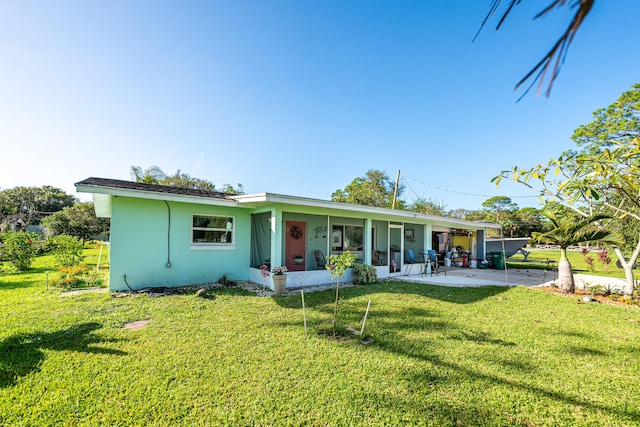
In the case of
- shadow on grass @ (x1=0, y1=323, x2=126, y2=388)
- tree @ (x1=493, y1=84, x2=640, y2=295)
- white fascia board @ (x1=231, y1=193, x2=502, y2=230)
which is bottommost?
shadow on grass @ (x1=0, y1=323, x2=126, y2=388)

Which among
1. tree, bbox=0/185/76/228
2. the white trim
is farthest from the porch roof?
tree, bbox=0/185/76/228

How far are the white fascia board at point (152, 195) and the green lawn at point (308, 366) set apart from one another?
2.65 metres

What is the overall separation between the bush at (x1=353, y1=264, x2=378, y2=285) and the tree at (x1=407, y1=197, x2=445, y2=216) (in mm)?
20630

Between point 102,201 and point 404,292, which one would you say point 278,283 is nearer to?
point 404,292

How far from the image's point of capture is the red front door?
9.73 meters

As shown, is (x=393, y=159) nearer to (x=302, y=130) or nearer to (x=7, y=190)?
(x=302, y=130)

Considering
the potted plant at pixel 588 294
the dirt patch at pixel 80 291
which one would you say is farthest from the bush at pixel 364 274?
the dirt patch at pixel 80 291

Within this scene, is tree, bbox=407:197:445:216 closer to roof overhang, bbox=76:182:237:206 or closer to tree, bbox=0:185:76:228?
roof overhang, bbox=76:182:237:206

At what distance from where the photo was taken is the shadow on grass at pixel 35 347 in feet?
11.1

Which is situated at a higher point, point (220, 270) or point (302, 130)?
point (302, 130)

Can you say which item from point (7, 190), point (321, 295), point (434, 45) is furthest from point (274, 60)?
point (7, 190)

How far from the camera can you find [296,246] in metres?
9.91

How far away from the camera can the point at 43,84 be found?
26.2 feet

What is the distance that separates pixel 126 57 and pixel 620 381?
40.4 feet
